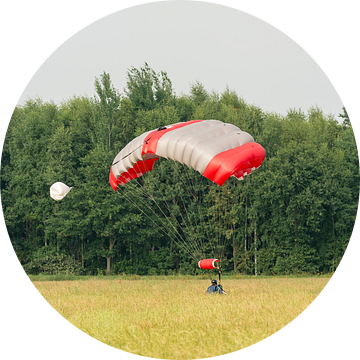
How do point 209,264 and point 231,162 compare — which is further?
point 209,264

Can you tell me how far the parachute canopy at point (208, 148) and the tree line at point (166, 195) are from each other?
15.1 meters

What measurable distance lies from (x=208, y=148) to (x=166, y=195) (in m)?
20.1

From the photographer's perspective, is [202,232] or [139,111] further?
[139,111]

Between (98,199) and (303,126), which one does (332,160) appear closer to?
(303,126)

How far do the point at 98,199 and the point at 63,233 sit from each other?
11.8ft

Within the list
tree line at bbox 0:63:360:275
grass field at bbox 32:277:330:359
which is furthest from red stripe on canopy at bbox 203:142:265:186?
tree line at bbox 0:63:360:275

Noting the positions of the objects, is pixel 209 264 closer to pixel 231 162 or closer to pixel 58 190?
pixel 231 162

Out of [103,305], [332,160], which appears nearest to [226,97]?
[332,160]

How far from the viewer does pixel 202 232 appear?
87.8ft

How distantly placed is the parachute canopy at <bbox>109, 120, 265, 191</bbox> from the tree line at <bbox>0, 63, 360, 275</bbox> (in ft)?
49.4

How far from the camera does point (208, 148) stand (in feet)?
32.6

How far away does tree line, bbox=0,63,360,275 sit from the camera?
27375 mm

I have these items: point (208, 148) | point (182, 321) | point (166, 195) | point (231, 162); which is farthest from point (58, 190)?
point (166, 195)

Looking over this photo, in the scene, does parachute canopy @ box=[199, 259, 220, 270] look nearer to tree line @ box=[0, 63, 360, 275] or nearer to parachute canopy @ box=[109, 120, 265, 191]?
parachute canopy @ box=[109, 120, 265, 191]
